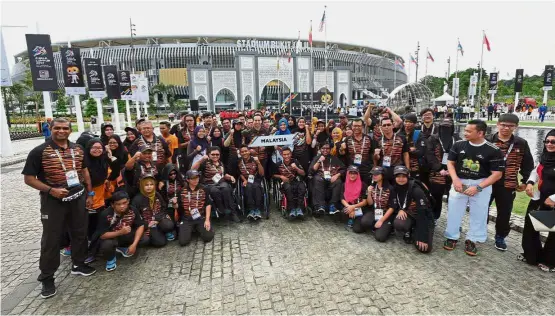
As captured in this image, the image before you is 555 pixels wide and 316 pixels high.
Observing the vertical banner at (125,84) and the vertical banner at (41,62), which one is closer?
the vertical banner at (41,62)

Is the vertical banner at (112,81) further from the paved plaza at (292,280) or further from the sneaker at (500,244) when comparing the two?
the sneaker at (500,244)

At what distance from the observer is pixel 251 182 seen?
226 inches

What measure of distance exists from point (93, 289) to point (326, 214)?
390cm

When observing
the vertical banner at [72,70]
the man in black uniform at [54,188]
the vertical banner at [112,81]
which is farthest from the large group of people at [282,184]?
the vertical banner at [112,81]

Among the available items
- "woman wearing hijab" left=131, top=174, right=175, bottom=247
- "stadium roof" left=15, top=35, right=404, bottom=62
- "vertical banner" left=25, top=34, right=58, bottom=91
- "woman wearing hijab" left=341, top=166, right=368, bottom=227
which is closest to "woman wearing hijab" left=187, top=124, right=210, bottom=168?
"woman wearing hijab" left=131, top=174, right=175, bottom=247

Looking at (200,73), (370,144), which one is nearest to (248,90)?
(200,73)

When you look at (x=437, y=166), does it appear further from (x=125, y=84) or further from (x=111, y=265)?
(x=125, y=84)

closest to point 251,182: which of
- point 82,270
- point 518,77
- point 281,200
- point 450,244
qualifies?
point 281,200

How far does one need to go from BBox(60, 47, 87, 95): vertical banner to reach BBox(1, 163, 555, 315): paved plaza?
13040mm

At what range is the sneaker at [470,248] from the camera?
4195 millimetres

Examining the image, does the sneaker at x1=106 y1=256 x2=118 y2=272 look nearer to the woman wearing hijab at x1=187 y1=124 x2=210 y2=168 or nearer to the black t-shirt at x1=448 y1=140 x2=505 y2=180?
the woman wearing hijab at x1=187 y1=124 x2=210 y2=168

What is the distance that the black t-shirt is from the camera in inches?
156

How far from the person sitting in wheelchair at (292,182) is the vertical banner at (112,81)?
1909cm

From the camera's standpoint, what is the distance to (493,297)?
3.28 metres
